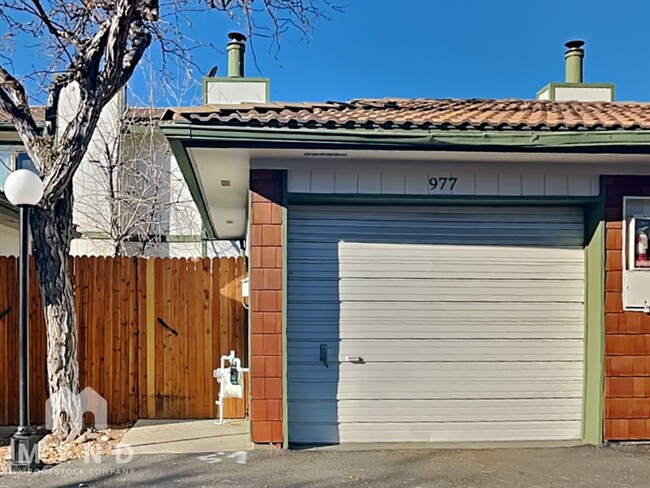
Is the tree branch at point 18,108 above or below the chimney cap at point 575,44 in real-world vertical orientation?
below

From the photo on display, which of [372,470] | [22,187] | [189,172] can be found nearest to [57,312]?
[22,187]

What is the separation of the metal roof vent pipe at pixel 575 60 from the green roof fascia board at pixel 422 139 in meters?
5.77

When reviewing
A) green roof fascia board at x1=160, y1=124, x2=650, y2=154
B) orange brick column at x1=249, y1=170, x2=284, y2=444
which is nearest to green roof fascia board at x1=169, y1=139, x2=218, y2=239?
green roof fascia board at x1=160, y1=124, x2=650, y2=154

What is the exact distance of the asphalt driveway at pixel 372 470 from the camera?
4.58 metres

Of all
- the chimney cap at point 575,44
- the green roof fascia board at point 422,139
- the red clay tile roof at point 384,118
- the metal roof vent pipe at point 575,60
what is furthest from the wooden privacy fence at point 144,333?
the chimney cap at point 575,44

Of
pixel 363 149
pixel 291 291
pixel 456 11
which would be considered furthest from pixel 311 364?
pixel 456 11

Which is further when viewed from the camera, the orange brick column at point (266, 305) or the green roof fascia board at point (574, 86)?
the green roof fascia board at point (574, 86)

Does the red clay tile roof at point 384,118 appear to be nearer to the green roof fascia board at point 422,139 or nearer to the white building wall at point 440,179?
the green roof fascia board at point 422,139

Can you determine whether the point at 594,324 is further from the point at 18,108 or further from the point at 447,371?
the point at 18,108

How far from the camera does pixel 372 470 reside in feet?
16.0

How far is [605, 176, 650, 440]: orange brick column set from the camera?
5715 millimetres

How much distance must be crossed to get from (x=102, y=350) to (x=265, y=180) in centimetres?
316

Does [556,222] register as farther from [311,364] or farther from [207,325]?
[207,325]

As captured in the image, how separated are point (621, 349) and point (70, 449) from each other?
546cm
